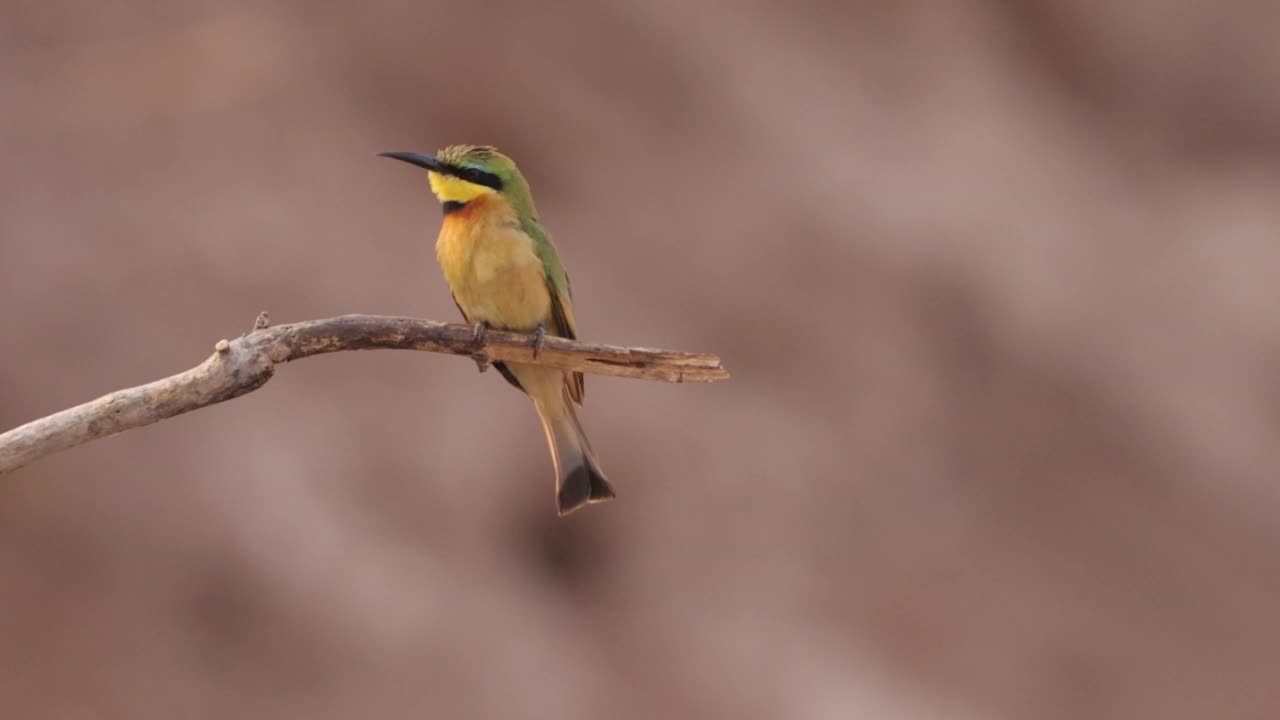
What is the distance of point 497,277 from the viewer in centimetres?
222

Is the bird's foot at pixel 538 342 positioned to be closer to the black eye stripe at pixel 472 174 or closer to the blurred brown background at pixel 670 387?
the black eye stripe at pixel 472 174

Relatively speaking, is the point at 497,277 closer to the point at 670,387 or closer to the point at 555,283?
the point at 555,283

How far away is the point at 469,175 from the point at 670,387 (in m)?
1.88

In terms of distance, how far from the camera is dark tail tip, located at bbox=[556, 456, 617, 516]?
238 cm

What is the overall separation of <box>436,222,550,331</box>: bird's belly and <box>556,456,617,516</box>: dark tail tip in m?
0.30

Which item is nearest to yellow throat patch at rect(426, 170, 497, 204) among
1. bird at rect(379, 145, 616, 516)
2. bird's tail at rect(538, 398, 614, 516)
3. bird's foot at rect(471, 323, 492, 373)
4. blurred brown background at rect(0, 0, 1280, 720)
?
bird at rect(379, 145, 616, 516)

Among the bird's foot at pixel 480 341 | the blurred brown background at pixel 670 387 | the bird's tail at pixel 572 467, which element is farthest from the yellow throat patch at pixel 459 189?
the blurred brown background at pixel 670 387

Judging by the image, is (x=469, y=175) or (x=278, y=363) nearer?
(x=278, y=363)

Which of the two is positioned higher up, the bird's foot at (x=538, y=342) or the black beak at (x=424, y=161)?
the black beak at (x=424, y=161)

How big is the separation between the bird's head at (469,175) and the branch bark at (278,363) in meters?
0.25

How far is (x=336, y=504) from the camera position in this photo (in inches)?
145

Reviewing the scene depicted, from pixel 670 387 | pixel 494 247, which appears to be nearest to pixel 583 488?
pixel 494 247

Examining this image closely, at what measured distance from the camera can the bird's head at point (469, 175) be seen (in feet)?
7.24

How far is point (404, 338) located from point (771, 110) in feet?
8.42
